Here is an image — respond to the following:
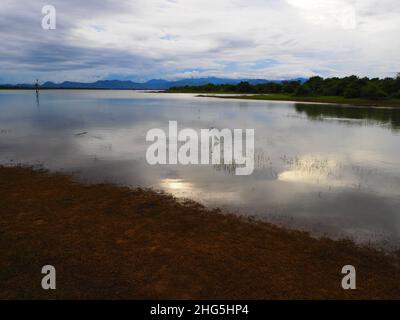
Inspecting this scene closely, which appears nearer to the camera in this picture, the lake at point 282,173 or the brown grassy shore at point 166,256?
the brown grassy shore at point 166,256

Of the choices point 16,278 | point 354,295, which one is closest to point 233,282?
point 354,295

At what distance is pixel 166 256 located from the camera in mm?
11742

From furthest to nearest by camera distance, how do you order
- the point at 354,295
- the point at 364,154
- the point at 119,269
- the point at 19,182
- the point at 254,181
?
the point at 364,154, the point at 254,181, the point at 19,182, the point at 119,269, the point at 354,295

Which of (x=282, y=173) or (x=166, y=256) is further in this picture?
(x=282, y=173)

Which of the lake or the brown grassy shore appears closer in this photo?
the brown grassy shore

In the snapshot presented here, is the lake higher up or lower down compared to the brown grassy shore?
higher up

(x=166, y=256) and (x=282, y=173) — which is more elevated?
(x=282, y=173)

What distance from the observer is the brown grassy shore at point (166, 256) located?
9.82 metres

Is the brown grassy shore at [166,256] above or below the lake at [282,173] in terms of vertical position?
below

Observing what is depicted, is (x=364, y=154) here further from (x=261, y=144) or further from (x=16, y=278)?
(x=16, y=278)

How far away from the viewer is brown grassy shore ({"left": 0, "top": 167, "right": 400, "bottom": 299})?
387 inches
